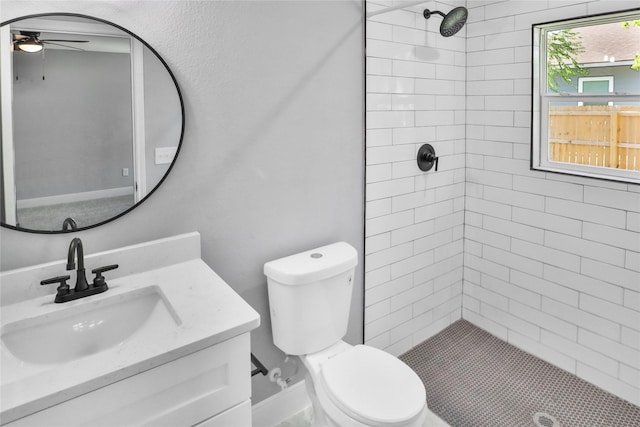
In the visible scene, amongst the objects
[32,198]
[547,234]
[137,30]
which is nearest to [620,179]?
[547,234]

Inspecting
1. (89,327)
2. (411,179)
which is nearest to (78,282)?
(89,327)

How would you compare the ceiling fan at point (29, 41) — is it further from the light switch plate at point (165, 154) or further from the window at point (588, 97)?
the window at point (588, 97)

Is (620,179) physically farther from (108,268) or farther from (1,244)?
(1,244)

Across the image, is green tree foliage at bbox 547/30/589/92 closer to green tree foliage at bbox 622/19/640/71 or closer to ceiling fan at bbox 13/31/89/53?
green tree foliage at bbox 622/19/640/71

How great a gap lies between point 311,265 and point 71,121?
1.07 meters

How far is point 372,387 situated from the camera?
1.66m

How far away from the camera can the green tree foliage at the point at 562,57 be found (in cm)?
246

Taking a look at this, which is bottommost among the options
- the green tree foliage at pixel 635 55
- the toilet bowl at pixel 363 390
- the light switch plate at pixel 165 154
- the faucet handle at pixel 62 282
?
the toilet bowl at pixel 363 390

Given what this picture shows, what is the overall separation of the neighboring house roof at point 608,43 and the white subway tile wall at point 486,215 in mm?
165

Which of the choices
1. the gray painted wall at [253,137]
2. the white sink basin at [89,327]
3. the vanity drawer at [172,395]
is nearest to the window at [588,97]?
the gray painted wall at [253,137]

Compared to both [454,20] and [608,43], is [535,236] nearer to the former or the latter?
[608,43]

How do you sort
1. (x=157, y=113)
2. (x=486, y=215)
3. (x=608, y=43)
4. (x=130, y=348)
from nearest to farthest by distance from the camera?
(x=130, y=348), (x=157, y=113), (x=608, y=43), (x=486, y=215)

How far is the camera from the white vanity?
40.1 inches

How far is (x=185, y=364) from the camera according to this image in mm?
1167
